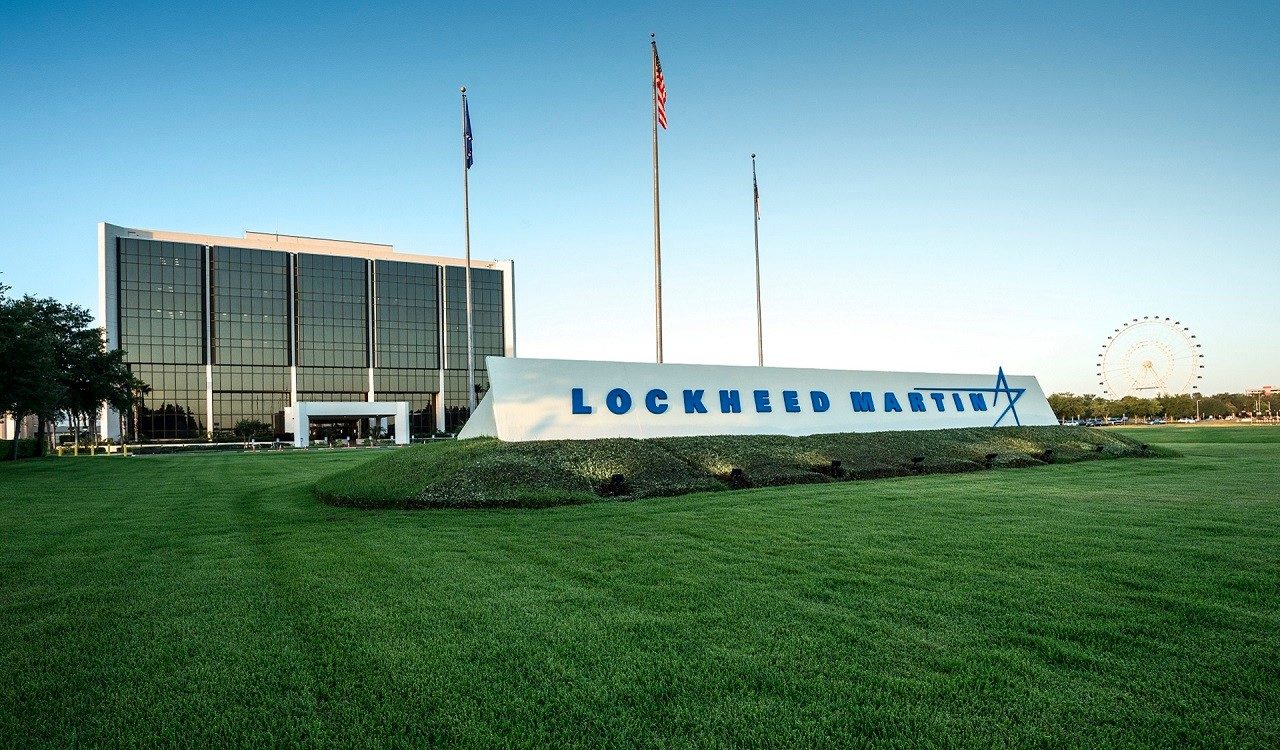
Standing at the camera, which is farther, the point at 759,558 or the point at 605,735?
the point at 759,558

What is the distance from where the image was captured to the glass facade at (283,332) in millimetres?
66688

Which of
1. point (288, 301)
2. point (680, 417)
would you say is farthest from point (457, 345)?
point (680, 417)

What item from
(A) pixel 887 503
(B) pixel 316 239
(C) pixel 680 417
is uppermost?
(B) pixel 316 239

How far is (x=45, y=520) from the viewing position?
11.1 meters

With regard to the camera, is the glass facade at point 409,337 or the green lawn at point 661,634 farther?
the glass facade at point 409,337

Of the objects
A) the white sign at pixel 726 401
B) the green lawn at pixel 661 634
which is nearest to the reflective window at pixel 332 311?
the white sign at pixel 726 401

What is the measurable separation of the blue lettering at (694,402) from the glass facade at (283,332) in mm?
62078

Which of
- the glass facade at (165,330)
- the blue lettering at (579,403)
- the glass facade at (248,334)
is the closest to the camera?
the blue lettering at (579,403)

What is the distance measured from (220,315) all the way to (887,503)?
7423 cm

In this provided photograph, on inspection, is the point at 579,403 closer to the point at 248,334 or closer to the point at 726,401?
the point at 726,401

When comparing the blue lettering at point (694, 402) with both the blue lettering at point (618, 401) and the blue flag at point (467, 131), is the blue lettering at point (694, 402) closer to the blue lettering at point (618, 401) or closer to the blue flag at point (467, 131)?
the blue lettering at point (618, 401)

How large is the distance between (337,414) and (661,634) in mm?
66950

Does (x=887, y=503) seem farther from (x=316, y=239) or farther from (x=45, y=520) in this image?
(x=316, y=239)

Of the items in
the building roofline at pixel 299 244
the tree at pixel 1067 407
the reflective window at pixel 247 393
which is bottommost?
the tree at pixel 1067 407
